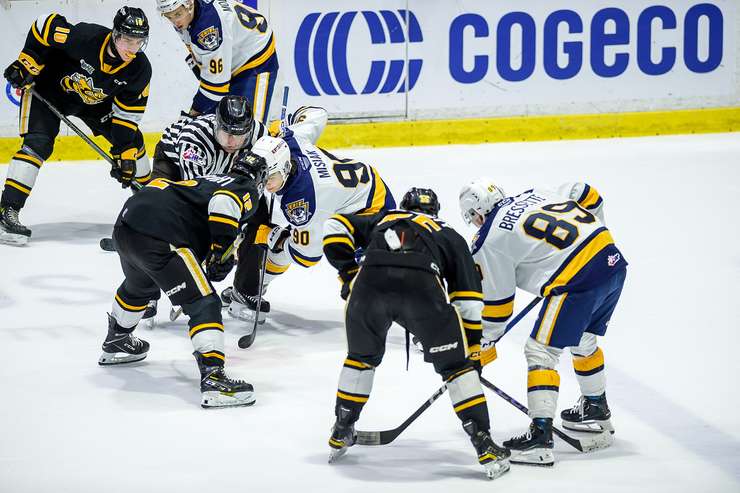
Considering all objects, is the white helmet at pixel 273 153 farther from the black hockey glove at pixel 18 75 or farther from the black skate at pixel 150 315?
the black hockey glove at pixel 18 75

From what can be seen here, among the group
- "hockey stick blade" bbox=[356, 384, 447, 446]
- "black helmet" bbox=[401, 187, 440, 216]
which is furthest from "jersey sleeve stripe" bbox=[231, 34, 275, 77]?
"hockey stick blade" bbox=[356, 384, 447, 446]

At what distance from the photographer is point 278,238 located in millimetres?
5598

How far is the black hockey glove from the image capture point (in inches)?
265

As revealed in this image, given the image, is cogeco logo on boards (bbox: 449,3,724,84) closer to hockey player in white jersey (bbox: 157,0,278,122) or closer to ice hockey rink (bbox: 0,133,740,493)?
ice hockey rink (bbox: 0,133,740,493)

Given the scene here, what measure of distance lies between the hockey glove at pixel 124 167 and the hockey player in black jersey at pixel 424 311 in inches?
133

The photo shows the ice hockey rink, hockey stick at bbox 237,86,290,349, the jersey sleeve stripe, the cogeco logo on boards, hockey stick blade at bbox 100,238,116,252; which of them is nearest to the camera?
the ice hockey rink

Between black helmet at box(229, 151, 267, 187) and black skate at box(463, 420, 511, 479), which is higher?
black helmet at box(229, 151, 267, 187)

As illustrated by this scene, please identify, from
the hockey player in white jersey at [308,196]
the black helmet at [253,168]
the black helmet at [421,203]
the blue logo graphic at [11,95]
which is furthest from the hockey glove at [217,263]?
the blue logo graphic at [11,95]

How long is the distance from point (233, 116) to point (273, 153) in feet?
1.37

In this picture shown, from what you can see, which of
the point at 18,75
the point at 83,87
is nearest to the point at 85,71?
the point at 83,87

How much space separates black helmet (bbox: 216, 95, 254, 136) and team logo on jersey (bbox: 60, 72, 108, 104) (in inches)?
77.4

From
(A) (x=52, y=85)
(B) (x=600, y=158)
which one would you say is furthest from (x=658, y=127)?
(A) (x=52, y=85)

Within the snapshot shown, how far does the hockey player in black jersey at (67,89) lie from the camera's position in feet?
22.4

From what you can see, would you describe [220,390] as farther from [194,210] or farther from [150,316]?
[150,316]
